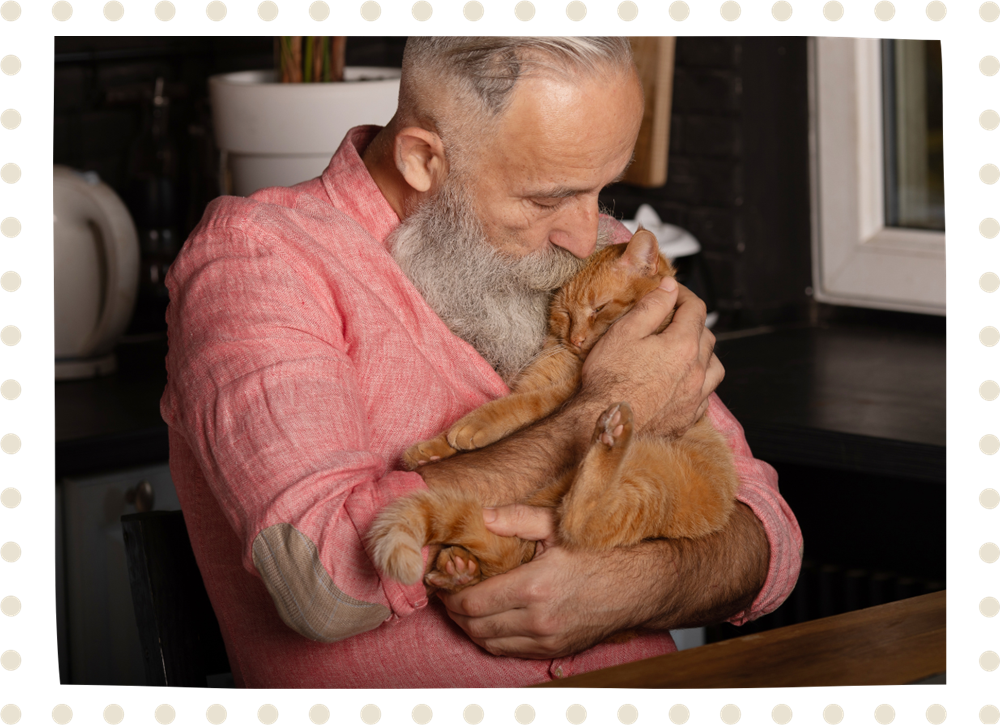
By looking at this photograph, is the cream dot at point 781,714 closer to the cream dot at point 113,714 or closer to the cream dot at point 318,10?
the cream dot at point 113,714

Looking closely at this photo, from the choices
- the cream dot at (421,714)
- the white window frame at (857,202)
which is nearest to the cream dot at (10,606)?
the cream dot at (421,714)

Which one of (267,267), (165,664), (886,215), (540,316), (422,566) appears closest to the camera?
(422,566)

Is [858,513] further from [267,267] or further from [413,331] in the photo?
[267,267]

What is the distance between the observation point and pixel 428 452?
1146mm

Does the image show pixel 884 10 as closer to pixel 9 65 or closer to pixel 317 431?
pixel 317 431

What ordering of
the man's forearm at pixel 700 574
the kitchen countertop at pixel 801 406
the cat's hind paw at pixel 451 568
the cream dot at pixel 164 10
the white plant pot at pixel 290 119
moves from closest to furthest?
the cream dot at pixel 164 10
the cat's hind paw at pixel 451 568
the man's forearm at pixel 700 574
the kitchen countertop at pixel 801 406
the white plant pot at pixel 290 119

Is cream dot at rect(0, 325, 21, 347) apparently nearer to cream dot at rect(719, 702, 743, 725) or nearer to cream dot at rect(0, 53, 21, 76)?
cream dot at rect(0, 53, 21, 76)

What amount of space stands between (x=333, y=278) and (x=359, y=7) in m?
0.30

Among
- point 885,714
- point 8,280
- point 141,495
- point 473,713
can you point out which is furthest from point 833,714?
point 141,495

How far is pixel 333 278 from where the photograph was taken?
114 centimetres

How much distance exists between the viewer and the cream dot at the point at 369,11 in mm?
954

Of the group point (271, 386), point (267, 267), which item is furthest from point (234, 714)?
point (267, 267)

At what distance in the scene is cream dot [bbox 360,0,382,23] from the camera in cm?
95

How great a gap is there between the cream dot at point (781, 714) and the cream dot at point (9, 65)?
84 cm
